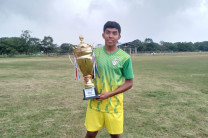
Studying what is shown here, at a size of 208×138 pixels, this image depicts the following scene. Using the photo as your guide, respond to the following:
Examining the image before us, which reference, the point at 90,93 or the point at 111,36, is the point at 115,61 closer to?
the point at 111,36

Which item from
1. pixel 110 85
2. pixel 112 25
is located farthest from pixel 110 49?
pixel 110 85

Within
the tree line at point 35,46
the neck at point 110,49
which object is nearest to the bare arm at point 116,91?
the neck at point 110,49

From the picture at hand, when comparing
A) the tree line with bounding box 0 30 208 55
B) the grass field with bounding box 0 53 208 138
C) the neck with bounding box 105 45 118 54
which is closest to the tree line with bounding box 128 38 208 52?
the tree line with bounding box 0 30 208 55

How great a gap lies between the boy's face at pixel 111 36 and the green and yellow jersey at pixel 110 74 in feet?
0.44

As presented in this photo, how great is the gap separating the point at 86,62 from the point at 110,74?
1.04 ft

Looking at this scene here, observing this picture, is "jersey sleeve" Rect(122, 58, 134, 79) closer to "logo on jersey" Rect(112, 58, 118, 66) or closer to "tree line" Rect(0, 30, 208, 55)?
"logo on jersey" Rect(112, 58, 118, 66)

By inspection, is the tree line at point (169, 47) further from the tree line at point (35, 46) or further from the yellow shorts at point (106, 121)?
the yellow shorts at point (106, 121)

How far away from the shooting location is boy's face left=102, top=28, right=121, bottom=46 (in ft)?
6.51

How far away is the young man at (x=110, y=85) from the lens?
204 centimetres

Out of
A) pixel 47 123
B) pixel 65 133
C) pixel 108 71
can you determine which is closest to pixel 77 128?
pixel 65 133

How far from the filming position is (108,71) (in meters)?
2.05

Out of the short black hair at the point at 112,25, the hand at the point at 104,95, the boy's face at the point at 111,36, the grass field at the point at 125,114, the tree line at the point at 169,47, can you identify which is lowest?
the grass field at the point at 125,114

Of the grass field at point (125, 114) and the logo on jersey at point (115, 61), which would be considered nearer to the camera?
the logo on jersey at point (115, 61)

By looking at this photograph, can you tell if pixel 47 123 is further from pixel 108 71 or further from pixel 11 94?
pixel 11 94
